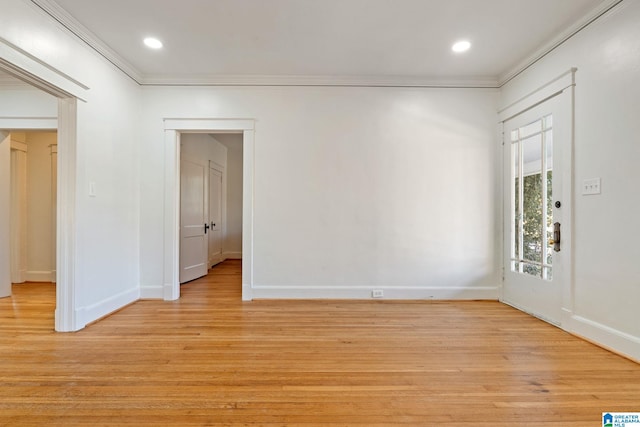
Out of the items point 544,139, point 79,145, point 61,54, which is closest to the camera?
point 61,54

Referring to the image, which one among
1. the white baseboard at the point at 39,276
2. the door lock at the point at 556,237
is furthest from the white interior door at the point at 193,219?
the door lock at the point at 556,237

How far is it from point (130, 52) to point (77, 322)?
2.76 m

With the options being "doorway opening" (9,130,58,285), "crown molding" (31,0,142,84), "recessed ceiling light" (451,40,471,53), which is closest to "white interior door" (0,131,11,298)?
"doorway opening" (9,130,58,285)

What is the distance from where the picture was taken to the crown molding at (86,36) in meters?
2.48

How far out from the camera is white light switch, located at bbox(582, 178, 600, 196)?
251 centimetres

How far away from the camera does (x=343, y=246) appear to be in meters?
3.84

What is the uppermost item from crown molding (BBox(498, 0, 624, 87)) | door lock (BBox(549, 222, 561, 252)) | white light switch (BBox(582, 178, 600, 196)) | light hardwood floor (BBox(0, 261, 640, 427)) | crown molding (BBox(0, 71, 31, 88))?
crown molding (BBox(498, 0, 624, 87))

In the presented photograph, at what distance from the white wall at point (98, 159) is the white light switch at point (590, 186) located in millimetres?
4532

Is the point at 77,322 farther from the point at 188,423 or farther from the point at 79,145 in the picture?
the point at 188,423

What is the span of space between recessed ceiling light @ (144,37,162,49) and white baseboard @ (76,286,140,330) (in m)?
2.66

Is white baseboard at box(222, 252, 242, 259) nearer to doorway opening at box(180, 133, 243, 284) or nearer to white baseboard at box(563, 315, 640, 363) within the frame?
doorway opening at box(180, 133, 243, 284)

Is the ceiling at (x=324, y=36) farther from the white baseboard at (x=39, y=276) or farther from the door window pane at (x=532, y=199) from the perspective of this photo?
the white baseboard at (x=39, y=276)

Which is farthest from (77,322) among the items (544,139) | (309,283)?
(544,139)

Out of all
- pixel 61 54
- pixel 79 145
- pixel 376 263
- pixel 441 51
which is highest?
pixel 441 51
